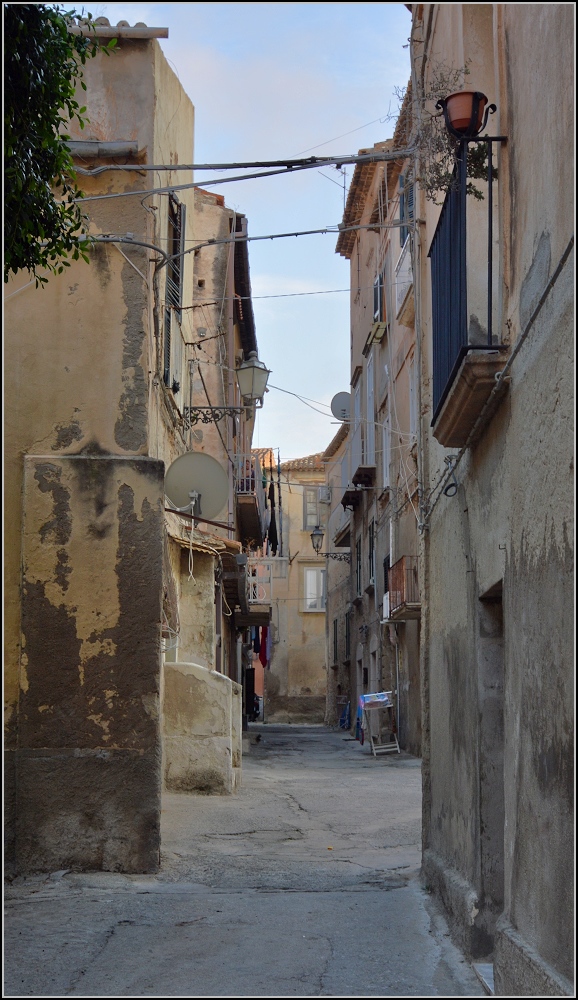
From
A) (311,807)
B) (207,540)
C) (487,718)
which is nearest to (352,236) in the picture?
(207,540)

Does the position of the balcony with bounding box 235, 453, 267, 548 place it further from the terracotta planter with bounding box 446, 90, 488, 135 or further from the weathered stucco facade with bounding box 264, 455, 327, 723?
the weathered stucco facade with bounding box 264, 455, 327, 723

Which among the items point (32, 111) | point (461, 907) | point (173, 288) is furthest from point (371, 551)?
point (32, 111)

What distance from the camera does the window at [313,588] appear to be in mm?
55750

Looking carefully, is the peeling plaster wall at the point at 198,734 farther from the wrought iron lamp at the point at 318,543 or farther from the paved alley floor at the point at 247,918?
the wrought iron lamp at the point at 318,543

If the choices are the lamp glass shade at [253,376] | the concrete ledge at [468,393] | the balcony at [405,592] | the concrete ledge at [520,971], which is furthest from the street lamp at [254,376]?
the concrete ledge at [520,971]

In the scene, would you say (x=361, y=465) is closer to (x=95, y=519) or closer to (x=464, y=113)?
(x=95, y=519)

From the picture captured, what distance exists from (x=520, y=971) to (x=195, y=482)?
8023mm

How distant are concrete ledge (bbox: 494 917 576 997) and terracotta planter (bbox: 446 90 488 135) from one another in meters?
3.88

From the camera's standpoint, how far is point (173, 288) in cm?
1282

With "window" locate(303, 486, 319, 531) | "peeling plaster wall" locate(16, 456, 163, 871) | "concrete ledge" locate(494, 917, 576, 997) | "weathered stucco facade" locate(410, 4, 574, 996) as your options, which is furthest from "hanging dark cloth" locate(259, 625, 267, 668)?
"concrete ledge" locate(494, 917, 576, 997)

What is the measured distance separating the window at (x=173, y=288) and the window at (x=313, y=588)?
4265 cm

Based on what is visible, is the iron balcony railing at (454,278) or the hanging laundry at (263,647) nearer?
the iron balcony railing at (454,278)

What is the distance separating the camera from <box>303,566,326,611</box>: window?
183ft

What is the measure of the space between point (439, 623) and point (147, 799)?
8.73 ft
